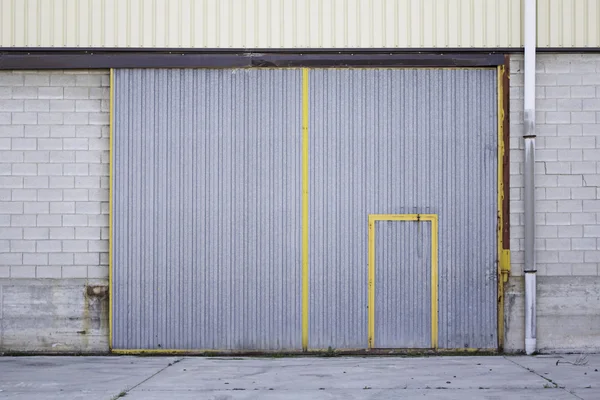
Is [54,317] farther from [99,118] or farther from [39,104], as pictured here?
[39,104]

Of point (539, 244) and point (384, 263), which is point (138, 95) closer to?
point (384, 263)

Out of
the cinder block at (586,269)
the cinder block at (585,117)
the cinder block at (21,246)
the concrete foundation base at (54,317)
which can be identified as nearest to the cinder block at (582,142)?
the cinder block at (585,117)

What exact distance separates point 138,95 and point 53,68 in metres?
1.23

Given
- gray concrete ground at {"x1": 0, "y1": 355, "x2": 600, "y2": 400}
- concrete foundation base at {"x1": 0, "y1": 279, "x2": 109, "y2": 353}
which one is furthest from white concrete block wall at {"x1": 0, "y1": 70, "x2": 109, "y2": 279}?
gray concrete ground at {"x1": 0, "y1": 355, "x2": 600, "y2": 400}

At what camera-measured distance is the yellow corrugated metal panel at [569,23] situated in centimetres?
1148

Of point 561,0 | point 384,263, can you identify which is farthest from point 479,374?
point 561,0

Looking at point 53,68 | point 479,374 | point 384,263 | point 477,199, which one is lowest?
point 479,374

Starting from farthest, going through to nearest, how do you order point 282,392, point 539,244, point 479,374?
point 539,244 < point 479,374 < point 282,392

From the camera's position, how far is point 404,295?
11453 millimetres

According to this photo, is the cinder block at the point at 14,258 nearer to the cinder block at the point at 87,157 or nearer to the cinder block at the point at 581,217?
the cinder block at the point at 87,157

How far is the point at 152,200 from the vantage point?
1150cm

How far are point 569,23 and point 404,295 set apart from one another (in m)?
4.38

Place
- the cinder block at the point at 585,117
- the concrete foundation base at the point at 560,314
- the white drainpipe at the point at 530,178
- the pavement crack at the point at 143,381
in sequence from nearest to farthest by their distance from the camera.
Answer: the pavement crack at the point at 143,381 < the white drainpipe at the point at 530,178 < the concrete foundation base at the point at 560,314 < the cinder block at the point at 585,117

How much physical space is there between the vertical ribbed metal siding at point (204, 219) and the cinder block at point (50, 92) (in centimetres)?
82
